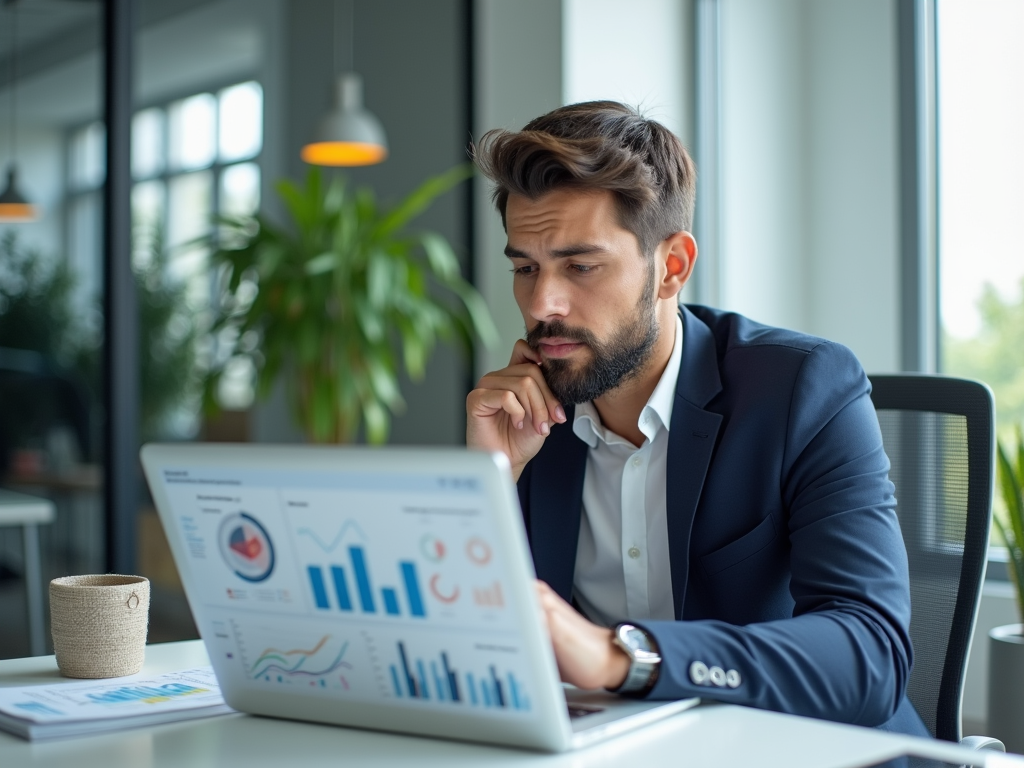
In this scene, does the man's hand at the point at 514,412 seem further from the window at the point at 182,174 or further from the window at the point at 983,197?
the window at the point at 182,174

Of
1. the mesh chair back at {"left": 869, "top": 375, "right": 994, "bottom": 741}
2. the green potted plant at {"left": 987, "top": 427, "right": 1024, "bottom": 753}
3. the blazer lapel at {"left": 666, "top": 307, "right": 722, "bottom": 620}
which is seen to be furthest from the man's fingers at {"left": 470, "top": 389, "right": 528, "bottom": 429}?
the green potted plant at {"left": 987, "top": 427, "right": 1024, "bottom": 753}

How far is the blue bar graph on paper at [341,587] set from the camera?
37.1 inches

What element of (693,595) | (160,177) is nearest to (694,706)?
(693,595)

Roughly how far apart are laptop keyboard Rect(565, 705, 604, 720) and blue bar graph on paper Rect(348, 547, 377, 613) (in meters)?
0.22

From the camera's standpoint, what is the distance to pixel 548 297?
1.61 metres

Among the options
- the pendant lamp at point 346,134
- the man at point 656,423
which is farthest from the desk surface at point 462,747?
the pendant lamp at point 346,134

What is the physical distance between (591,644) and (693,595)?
0.55 metres

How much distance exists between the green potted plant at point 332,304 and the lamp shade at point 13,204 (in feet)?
2.54

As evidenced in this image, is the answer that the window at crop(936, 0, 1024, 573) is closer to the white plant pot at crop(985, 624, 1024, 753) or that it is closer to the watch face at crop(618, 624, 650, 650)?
the white plant pot at crop(985, 624, 1024, 753)

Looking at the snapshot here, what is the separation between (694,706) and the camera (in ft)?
3.56

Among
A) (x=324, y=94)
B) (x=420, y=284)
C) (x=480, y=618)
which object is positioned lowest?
(x=480, y=618)

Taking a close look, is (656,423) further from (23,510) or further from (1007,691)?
(23,510)

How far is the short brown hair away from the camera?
1.62 meters

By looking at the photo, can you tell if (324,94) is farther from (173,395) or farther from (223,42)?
(173,395)
